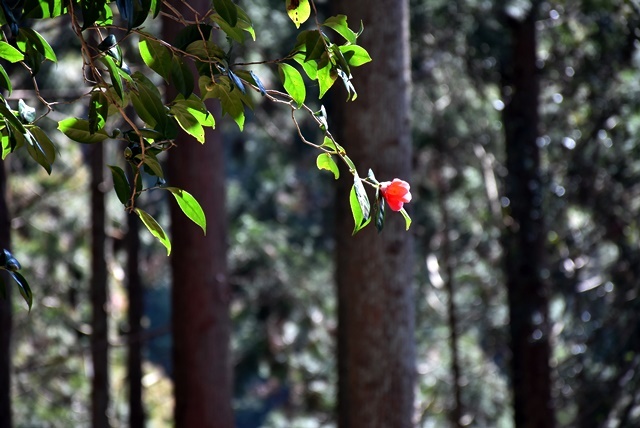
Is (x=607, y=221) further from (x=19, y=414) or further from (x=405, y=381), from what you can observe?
(x=19, y=414)

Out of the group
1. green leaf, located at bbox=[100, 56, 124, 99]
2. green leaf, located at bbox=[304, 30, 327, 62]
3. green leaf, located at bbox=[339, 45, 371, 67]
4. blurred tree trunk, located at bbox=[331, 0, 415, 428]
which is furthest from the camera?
blurred tree trunk, located at bbox=[331, 0, 415, 428]

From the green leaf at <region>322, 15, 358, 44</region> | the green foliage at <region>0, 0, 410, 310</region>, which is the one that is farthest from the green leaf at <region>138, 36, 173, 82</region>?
the green leaf at <region>322, 15, 358, 44</region>

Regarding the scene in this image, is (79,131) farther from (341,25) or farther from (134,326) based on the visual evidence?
(134,326)

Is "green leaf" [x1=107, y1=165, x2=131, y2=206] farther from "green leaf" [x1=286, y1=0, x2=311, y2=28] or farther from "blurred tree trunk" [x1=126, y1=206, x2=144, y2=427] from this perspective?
"blurred tree trunk" [x1=126, y1=206, x2=144, y2=427]

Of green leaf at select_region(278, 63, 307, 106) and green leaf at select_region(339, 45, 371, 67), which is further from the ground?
green leaf at select_region(339, 45, 371, 67)

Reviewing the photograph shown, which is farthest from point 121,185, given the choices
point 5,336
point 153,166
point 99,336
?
point 99,336

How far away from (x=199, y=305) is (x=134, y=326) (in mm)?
6057

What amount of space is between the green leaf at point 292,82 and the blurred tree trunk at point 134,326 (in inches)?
396

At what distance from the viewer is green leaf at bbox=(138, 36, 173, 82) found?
6.51 feet

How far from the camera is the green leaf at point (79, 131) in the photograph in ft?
6.38

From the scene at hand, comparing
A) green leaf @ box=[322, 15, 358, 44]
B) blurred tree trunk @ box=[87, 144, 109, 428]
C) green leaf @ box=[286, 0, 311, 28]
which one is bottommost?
blurred tree trunk @ box=[87, 144, 109, 428]

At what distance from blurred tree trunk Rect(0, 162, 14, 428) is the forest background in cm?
3

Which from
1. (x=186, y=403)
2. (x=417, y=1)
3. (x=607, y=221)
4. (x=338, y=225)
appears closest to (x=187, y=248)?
(x=186, y=403)

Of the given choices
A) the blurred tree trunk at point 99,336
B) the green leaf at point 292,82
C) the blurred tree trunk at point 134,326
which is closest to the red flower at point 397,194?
the green leaf at point 292,82
